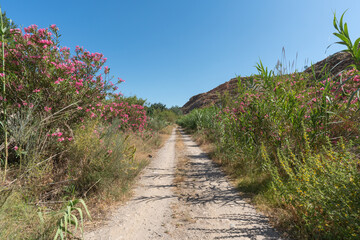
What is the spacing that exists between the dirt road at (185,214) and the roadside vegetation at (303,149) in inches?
16.5

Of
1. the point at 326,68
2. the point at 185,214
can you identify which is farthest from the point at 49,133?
the point at 326,68

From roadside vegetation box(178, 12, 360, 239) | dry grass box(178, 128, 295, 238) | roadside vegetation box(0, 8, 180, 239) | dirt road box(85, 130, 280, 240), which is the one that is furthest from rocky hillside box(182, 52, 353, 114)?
roadside vegetation box(0, 8, 180, 239)

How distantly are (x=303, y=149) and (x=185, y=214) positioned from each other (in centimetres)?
271

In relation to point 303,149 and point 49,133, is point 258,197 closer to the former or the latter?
point 303,149

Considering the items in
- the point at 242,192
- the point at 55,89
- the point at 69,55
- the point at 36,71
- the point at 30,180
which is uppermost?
the point at 69,55

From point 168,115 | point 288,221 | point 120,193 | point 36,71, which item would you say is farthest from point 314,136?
point 168,115

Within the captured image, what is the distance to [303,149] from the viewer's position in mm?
3297

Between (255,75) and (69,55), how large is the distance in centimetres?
482

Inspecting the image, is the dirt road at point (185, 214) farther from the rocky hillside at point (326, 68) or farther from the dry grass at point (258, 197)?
→ the rocky hillside at point (326, 68)

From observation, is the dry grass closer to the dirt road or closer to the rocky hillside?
the dirt road

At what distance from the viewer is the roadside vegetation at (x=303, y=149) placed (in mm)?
1897

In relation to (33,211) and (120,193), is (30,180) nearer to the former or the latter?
(33,211)

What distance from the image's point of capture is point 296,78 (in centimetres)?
410

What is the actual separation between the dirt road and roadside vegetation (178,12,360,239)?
0.42m
